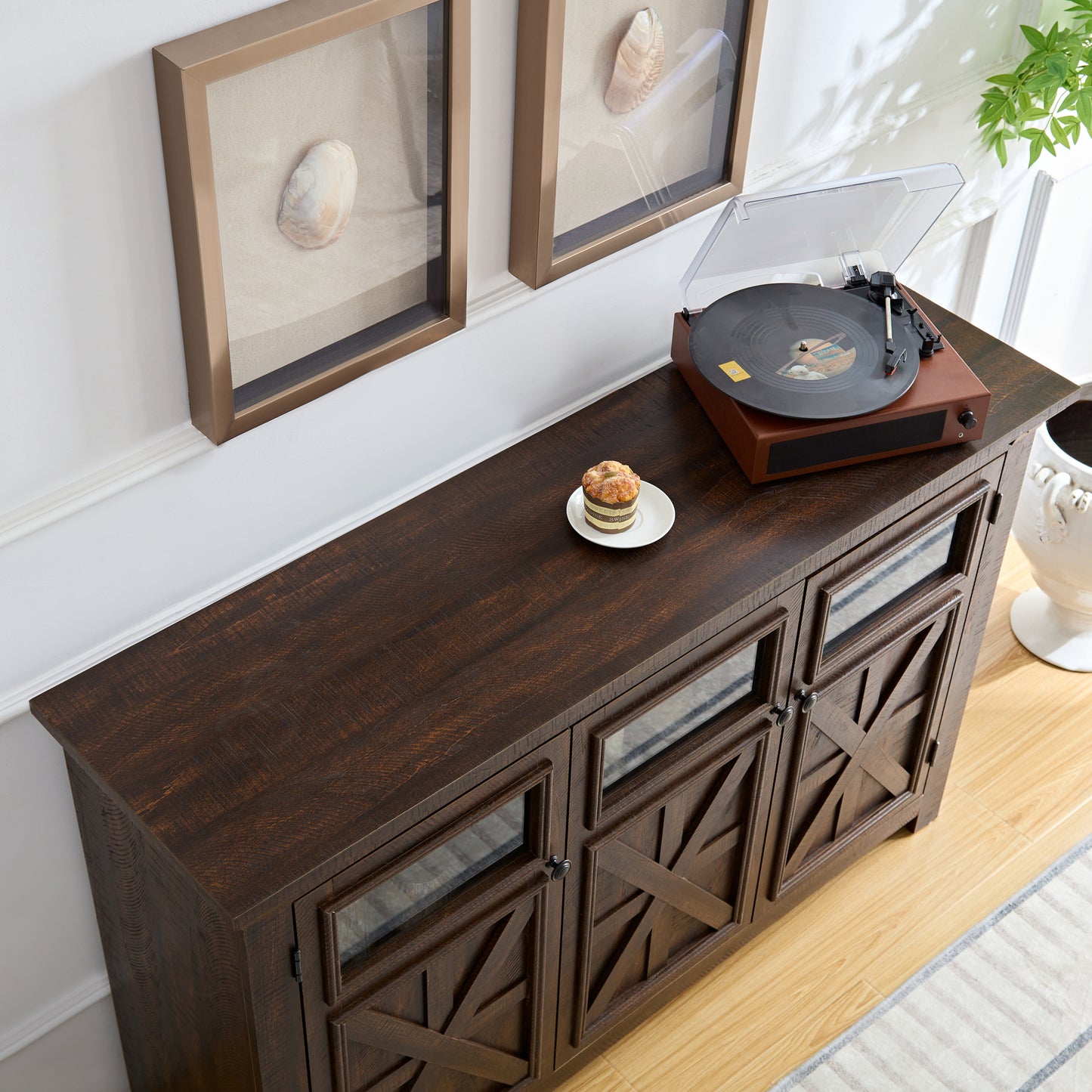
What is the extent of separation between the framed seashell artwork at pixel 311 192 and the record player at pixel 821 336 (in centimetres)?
42

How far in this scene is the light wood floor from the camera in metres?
2.17

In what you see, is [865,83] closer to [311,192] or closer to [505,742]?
[311,192]

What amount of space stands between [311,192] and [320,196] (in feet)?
0.05

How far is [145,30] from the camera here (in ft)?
4.23

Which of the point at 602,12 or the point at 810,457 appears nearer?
the point at 602,12

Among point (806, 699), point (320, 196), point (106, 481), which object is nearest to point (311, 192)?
point (320, 196)

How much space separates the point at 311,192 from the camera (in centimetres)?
146

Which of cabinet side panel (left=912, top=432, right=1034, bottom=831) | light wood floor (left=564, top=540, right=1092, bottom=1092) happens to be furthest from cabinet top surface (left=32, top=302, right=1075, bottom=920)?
light wood floor (left=564, top=540, right=1092, bottom=1092)

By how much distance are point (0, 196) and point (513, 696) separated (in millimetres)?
749

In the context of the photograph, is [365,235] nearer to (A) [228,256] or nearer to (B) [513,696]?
(A) [228,256]

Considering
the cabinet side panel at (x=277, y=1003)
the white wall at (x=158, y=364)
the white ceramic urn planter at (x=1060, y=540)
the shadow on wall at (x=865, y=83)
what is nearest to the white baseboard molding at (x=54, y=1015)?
the white wall at (x=158, y=364)

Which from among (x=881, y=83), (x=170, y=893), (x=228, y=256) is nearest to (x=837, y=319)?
(x=881, y=83)

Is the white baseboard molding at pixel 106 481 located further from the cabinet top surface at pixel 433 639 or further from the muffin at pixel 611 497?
the muffin at pixel 611 497

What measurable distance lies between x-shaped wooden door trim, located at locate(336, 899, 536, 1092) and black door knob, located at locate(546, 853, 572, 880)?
4 centimetres
